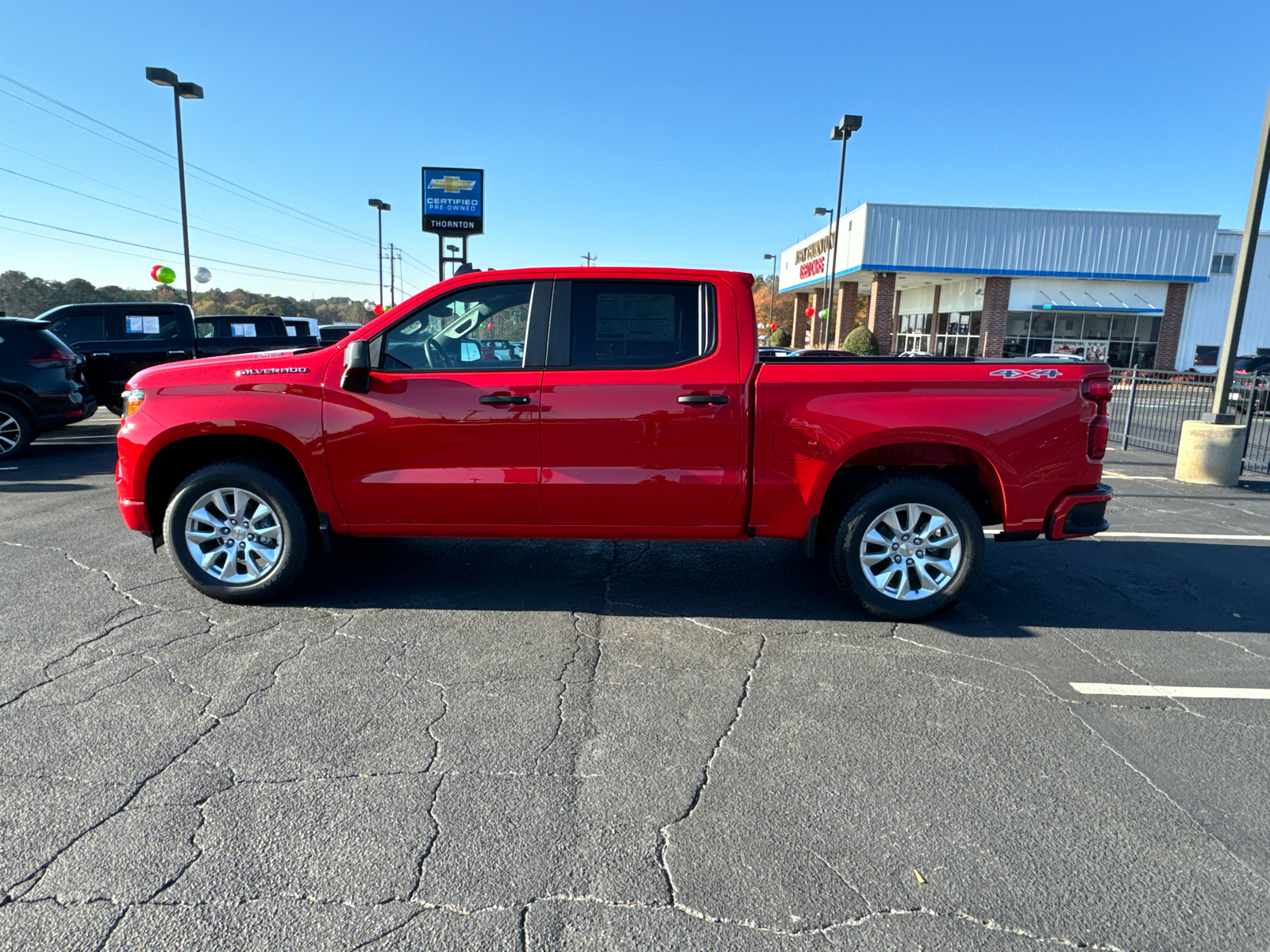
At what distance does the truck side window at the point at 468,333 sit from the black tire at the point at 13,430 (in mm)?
8277

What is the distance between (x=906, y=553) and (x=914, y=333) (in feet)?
128

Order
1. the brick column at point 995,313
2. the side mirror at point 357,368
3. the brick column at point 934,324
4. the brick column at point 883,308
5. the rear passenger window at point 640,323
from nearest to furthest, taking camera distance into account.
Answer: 1. the side mirror at point 357,368
2. the rear passenger window at point 640,323
3. the brick column at point 995,313
4. the brick column at point 883,308
5. the brick column at point 934,324

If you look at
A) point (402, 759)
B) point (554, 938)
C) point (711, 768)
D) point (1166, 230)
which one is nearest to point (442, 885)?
point (554, 938)

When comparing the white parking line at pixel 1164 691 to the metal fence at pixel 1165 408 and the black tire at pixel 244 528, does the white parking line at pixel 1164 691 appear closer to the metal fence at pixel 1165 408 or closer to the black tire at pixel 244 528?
the black tire at pixel 244 528

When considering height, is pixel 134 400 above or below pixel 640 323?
below

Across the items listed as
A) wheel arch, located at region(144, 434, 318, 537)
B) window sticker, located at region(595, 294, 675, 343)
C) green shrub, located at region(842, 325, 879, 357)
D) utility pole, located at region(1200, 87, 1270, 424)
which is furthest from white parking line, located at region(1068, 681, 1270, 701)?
green shrub, located at region(842, 325, 879, 357)

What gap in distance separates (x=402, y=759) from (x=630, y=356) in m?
2.46

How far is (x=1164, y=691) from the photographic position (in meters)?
3.87

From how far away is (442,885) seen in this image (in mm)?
2420

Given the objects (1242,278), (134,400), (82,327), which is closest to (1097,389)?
(134,400)

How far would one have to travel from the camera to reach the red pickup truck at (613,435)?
14.6ft

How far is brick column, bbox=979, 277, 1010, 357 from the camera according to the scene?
32906 millimetres

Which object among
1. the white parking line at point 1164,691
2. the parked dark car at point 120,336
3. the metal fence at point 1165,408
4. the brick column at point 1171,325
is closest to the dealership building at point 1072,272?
the brick column at point 1171,325

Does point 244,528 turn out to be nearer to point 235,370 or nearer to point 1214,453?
point 235,370
